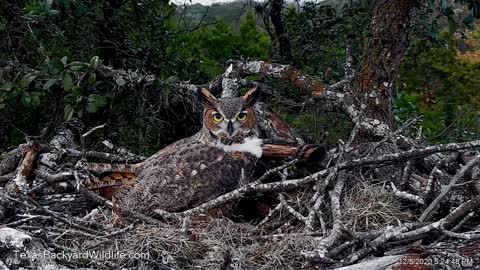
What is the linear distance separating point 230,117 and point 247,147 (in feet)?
0.63

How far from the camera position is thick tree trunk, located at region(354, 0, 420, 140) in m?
4.49

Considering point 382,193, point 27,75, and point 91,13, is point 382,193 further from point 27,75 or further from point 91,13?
point 91,13

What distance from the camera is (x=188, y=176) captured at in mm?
3988

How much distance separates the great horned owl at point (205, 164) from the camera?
3.93 m

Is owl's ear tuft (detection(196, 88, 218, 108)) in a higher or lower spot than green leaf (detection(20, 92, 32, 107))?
lower

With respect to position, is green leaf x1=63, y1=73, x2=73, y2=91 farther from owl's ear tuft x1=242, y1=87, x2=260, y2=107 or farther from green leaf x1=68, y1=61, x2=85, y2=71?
owl's ear tuft x1=242, y1=87, x2=260, y2=107

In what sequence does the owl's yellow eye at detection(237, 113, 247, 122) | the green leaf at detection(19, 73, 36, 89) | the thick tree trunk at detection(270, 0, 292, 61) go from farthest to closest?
1. the thick tree trunk at detection(270, 0, 292, 61)
2. the owl's yellow eye at detection(237, 113, 247, 122)
3. the green leaf at detection(19, 73, 36, 89)

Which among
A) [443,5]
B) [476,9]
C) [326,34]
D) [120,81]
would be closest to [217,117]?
[120,81]

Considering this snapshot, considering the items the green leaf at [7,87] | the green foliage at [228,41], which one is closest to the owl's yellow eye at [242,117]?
the green leaf at [7,87]

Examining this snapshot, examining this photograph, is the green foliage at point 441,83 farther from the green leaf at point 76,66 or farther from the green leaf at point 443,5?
the green leaf at point 76,66

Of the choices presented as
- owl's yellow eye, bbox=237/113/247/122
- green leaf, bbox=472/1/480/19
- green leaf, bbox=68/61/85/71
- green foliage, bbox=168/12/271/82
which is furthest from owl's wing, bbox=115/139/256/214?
green foliage, bbox=168/12/271/82

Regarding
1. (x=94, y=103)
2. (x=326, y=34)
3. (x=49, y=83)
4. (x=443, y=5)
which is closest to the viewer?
(x=443, y=5)

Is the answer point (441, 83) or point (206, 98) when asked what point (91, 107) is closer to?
point (206, 98)

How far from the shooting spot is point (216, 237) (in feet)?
11.8
